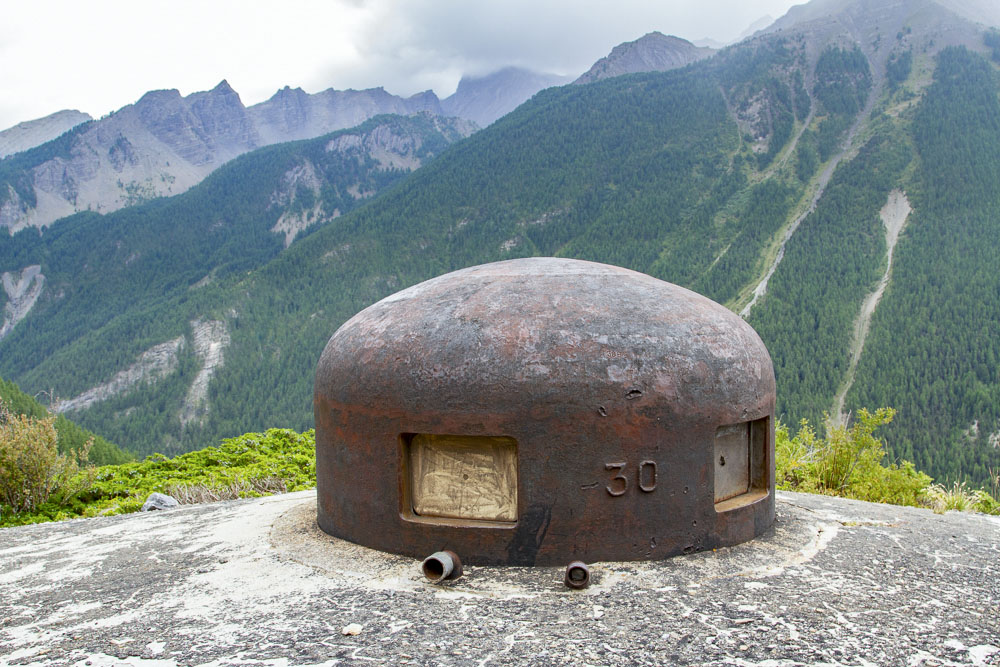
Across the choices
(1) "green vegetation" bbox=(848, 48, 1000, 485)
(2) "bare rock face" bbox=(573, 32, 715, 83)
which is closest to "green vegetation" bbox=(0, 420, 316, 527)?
(1) "green vegetation" bbox=(848, 48, 1000, 485)

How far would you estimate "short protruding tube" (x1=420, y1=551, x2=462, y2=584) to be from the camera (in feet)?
16.1

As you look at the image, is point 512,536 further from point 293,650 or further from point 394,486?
point 293,650

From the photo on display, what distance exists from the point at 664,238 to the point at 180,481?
57.9 meters

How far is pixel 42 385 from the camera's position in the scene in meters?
61.3

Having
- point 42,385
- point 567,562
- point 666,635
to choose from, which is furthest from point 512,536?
point 42,385

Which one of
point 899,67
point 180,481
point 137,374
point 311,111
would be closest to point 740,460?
point 180,481

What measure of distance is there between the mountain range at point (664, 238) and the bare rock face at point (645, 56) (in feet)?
96.7

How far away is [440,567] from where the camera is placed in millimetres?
4910

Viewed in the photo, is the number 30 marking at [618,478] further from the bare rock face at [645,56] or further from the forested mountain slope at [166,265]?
the bare rock face at [645,56]

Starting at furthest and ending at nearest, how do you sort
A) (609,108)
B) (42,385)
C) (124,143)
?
(124,143), (609,108), (42,385)

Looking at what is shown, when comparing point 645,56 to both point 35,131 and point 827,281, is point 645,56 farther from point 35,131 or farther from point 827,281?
point 35,131

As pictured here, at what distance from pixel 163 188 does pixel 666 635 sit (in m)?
165

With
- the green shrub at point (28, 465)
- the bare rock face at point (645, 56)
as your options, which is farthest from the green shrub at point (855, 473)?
the bare rock face at point (645, 56)

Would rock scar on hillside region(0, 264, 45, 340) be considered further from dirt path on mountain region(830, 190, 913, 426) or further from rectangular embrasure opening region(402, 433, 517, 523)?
rectangular embrasure opening region(402, 433, 517, 523)
